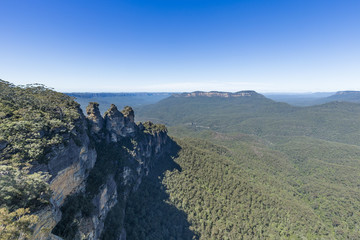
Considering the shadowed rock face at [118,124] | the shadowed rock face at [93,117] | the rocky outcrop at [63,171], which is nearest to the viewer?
the rocky outcrop at [63,171]

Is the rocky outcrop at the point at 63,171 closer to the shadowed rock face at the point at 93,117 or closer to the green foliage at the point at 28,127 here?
the green foliage at the point at 28,127

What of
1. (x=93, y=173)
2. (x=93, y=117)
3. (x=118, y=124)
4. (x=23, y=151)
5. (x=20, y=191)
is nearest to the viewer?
(x=20, y=191)

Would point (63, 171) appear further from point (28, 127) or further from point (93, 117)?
point (93, 117)

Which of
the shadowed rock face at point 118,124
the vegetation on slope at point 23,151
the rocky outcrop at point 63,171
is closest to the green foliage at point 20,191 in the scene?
the vegetation on slope at point 23,151

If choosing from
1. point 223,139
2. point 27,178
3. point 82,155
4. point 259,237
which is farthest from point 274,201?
point 223,139

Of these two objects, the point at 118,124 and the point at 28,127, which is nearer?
the point at 28,127

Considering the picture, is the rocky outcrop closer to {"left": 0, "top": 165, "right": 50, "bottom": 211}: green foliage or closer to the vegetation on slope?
the vegetation on slope

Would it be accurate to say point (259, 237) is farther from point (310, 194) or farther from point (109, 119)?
point (109, 119)

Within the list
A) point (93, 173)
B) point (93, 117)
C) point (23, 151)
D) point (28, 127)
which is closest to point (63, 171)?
point (23, 151)
